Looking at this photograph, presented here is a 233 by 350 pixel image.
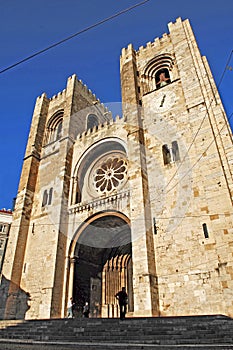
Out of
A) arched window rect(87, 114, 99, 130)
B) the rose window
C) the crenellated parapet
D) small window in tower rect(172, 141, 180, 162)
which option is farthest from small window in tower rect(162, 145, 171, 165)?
arched window rect(87, 114, 99, 130)

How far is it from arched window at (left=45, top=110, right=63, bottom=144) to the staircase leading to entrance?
46.8 feet

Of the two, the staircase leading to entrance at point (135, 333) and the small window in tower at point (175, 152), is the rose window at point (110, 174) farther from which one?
the staircase leading to entrance at point (135, 333)

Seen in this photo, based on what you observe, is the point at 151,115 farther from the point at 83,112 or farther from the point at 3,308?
the point at 3,308

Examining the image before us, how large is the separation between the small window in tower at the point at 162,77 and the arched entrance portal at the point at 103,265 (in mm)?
9115

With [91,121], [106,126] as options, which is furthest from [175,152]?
[91,121]

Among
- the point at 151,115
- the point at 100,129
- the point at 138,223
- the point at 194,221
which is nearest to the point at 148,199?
the point at 138,223

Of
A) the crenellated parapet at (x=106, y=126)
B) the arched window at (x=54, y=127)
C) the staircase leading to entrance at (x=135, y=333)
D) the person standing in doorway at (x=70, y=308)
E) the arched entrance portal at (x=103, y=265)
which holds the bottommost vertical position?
the staircase leading to entrance at (x=135, y=333)

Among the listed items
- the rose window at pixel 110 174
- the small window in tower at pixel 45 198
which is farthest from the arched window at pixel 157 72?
the small window in tower at pixel 45 198

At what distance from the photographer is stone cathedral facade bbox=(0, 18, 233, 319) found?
9555 millimetres

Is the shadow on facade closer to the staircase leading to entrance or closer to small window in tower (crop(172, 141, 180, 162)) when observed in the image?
the staircase leading to entrance

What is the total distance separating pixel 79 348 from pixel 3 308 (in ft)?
31.5

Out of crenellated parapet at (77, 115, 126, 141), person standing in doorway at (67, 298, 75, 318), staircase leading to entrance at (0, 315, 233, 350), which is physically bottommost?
staircase leading to entrance at (0, 315, 233, 350)

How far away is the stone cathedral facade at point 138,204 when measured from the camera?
9555mm

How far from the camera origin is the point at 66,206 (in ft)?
49.3
